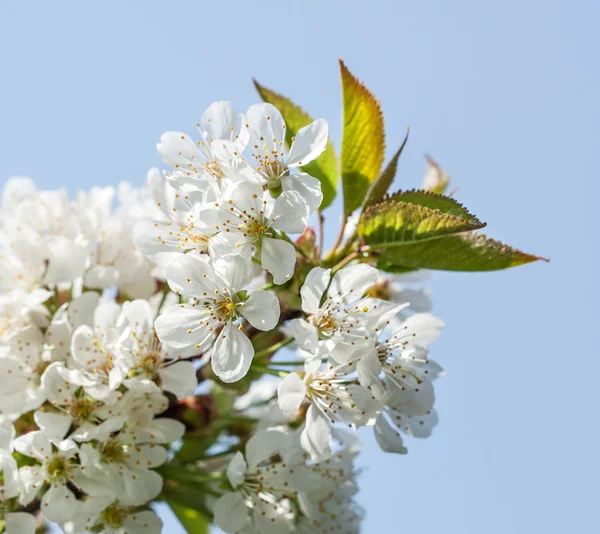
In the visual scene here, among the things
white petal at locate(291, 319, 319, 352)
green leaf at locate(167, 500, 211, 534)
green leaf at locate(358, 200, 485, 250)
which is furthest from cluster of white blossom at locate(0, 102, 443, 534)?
green leaf at locate(167, 500, 211, 534)

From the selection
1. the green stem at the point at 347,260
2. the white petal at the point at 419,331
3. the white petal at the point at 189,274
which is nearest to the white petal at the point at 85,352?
the white petal at the point at 189,274

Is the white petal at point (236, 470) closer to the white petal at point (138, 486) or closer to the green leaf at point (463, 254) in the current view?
the white petal at point (138, 486)

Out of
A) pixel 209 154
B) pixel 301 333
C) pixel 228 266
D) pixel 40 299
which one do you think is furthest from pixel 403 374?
pixel 40 299

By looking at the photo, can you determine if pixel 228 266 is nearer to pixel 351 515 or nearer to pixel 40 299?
pixel 40 299

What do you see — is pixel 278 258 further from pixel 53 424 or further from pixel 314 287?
pixel 53 424

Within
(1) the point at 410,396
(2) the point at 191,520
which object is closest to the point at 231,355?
(1) the point at 410,396

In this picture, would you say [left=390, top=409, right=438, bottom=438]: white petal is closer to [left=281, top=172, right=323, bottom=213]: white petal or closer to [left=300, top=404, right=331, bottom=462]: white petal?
[left=300, top=404, right=331, bottom=462]: white petal

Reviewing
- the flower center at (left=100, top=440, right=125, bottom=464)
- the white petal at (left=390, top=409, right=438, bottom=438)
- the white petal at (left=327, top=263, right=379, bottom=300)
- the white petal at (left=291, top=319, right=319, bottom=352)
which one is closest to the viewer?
the white petal at (left=291, top=319, right=319, bottom=352)
